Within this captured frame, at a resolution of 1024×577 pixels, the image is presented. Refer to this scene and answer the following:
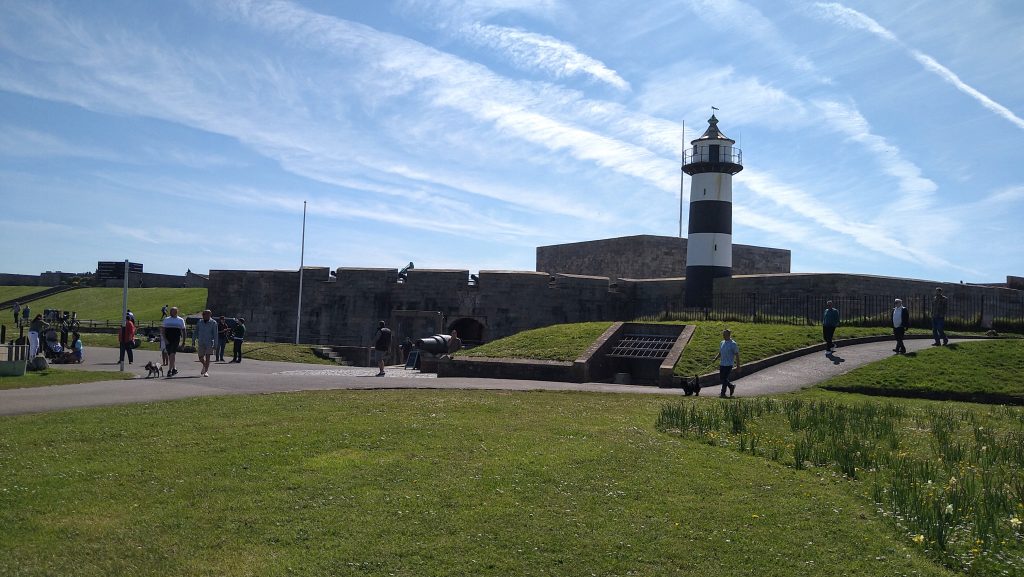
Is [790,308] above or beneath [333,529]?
above

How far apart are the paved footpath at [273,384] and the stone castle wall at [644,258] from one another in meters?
22.2

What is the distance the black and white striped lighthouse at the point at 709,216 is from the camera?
31.8 m

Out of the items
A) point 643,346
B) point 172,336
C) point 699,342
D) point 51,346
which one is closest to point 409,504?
point 172,336

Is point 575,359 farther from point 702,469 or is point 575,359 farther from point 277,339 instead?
point 277,339

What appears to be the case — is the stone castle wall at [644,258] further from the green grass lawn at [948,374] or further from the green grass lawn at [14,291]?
the green grass lawn at [14,291]

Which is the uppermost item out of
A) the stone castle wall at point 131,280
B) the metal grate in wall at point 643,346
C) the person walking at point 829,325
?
the stone castle wall at point 131,280

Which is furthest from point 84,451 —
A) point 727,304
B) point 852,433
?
point 727,304

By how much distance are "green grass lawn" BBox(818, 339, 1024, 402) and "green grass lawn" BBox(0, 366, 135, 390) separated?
15564mm

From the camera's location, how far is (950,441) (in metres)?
9.07

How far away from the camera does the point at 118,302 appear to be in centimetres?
5322

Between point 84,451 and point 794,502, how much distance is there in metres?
6.85

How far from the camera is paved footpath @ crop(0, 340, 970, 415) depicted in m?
11.9

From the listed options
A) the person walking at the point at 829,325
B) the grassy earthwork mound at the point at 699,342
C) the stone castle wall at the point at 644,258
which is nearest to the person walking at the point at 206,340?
the grassy earthwork mound at the point at 699,342

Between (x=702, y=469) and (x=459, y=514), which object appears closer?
(x=459, y=514)
